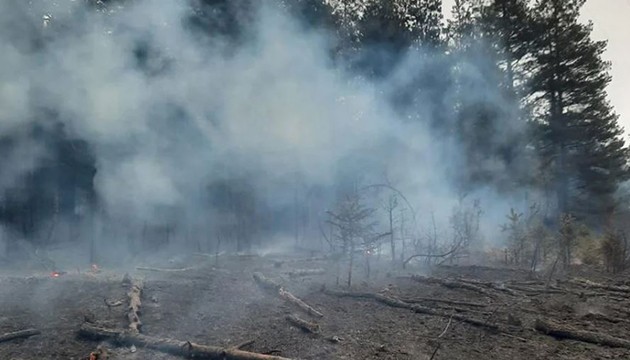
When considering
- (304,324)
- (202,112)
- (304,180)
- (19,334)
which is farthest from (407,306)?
(304,180)

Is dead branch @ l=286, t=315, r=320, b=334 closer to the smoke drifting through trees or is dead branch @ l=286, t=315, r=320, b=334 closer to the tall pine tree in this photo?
the smoke drifting through trees

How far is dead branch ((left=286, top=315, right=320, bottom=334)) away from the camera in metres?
6.20

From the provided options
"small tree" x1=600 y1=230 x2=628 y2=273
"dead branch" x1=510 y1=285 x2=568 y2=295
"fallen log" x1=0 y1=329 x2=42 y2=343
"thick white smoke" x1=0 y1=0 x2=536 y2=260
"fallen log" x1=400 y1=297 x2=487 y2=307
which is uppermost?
"thick white smoke" x1=0 y1=0 x2=536 y2=260

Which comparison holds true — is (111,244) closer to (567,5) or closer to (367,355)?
(367,355)

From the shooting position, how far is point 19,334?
5.59 m

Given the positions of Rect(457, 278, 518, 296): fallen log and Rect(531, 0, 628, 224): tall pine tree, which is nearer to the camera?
Rect(457, 278, 518, 296): fallen log

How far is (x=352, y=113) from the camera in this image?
19.9 metres

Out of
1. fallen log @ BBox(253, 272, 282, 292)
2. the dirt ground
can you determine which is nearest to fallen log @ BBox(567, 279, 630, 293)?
the dirt ground

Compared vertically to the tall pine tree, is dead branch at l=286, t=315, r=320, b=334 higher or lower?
lower

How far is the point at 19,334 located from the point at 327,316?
4312mm

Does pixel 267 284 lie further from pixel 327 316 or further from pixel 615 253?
pixel 615 253

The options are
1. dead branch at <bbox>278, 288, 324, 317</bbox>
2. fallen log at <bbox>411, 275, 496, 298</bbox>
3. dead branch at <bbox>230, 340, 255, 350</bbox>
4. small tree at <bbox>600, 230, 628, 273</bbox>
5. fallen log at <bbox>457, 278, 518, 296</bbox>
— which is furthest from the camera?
small tree at <bbox>600, 230, 628, 273</bbox>

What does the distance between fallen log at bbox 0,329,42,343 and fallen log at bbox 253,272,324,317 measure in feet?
12.6

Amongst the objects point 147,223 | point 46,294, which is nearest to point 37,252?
point 147,223
